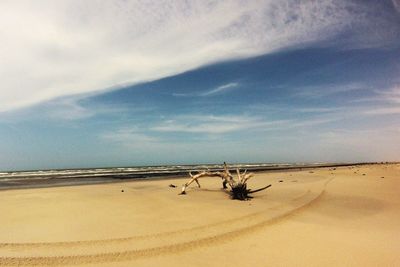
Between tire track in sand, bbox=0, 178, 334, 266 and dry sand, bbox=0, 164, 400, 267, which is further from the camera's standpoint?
dry sand, bbox=0, 164, 400, 267

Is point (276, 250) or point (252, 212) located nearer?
point (276, 250)

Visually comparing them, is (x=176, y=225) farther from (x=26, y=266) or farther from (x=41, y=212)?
(x=41, y=212)

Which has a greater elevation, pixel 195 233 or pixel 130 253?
pixel 195 233

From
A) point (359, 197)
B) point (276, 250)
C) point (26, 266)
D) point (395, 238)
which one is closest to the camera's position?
point (26, 266)

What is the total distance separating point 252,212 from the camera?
30.3 feet

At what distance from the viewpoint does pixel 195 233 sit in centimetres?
703

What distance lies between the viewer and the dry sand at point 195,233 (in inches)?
221

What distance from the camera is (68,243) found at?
6.16 metres

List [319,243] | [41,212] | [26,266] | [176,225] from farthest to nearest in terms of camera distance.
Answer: [41,212] < [176,225] < [319,243] < [26,266]

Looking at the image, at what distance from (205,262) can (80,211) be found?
4.80m

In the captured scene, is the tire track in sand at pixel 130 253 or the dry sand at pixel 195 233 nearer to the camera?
the tire track in sand at pixel 130 253

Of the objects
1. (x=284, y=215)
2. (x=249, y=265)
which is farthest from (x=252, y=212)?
(x=249, y=265)

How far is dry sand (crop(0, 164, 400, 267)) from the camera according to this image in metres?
5.61

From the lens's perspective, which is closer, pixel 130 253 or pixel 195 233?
pixel 130 253
